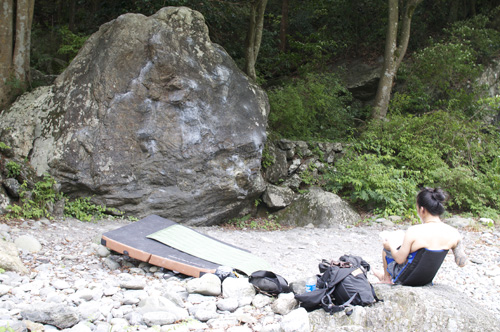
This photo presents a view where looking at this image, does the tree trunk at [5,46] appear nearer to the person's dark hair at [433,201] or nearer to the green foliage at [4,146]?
the green foliage at [4,146]

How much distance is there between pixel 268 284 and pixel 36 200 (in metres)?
4.41

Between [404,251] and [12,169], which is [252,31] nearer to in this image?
[12,169]

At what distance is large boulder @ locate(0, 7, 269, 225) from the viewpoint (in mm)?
7352

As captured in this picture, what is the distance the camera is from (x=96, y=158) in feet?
24.0

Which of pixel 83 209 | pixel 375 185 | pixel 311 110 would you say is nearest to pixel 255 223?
pixel 375 185

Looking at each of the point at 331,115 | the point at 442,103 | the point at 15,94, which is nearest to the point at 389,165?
the point at 331,115

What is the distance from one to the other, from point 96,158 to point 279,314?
15.9 ft

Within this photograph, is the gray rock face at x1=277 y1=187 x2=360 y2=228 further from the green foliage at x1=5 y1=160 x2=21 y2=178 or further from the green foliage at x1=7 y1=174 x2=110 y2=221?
the green foliage at x1=5 y1=160 x2=21 y2=178

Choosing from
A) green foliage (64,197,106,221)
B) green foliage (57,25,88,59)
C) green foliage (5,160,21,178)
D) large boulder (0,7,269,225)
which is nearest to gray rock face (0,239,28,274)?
green foliage (64,197,106,221)

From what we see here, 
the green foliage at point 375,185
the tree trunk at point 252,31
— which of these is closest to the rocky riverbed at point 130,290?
the green foliage at point 375,185

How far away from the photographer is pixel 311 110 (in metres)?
11.6

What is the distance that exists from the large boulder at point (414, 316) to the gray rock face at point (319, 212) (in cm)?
510

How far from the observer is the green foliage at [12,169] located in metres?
6.84

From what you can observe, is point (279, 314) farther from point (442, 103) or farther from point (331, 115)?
point (442, 103)
